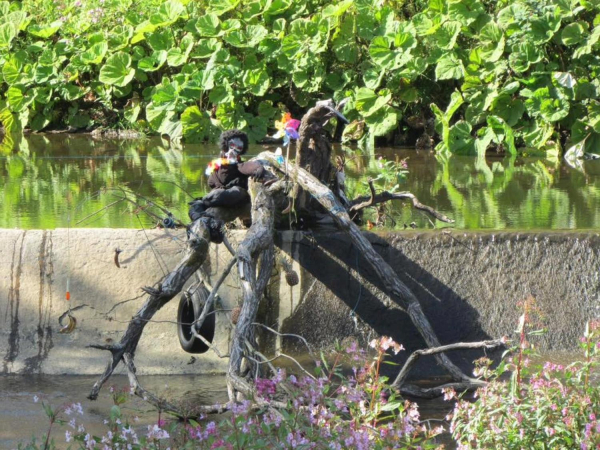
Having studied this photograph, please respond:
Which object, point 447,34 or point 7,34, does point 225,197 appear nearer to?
point 447,34

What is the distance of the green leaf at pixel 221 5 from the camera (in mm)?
11617

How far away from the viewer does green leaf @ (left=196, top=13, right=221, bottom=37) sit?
37.5 ft

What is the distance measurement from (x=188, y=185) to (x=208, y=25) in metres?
3.78

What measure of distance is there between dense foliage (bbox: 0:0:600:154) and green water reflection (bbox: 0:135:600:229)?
0.51 metres

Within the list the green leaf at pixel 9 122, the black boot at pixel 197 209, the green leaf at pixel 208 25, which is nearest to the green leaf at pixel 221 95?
the green leaf at pixel 208 25

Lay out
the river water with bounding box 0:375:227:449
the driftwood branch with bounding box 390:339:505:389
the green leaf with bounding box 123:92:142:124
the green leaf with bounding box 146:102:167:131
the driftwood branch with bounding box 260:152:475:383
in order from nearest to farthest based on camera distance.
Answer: the driftwood branch with bounding box 390:339:505:389 < the river water with bounding box 0:375:227:449 < the driftwood branch with bounding box 260:152:475:383 < the green leaf with bounding box 146:102:167:131 < the green leaf with bounding box 123:92:142:124

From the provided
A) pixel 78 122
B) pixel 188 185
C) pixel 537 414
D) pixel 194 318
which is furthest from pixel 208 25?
pixel 537 414

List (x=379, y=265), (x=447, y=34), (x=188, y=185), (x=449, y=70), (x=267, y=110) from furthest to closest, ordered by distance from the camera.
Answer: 1. (x=267, y=110)
2. (x=447, y=34)
3. (x=449, y=70)
4. (x=188, y=185)
5. (x=379, y=265)

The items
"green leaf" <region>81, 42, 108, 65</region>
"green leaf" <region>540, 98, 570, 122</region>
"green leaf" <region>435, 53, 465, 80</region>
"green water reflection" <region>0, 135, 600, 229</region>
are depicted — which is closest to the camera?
"green water reflection" <region>0, 135, 600, 229</region>

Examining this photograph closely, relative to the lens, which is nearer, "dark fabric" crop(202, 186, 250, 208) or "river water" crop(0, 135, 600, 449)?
"river water" crop(0, 135, 600, 449)

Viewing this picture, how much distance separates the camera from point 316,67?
37.0 feet

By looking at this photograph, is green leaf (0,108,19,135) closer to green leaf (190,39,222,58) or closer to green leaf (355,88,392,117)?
green leaf (190,39,222,58)

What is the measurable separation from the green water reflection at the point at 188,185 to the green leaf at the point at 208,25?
1.32m

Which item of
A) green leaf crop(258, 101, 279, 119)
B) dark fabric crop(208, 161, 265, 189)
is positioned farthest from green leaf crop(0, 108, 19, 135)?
dark fabric crop(208, 161, 265, 189)
